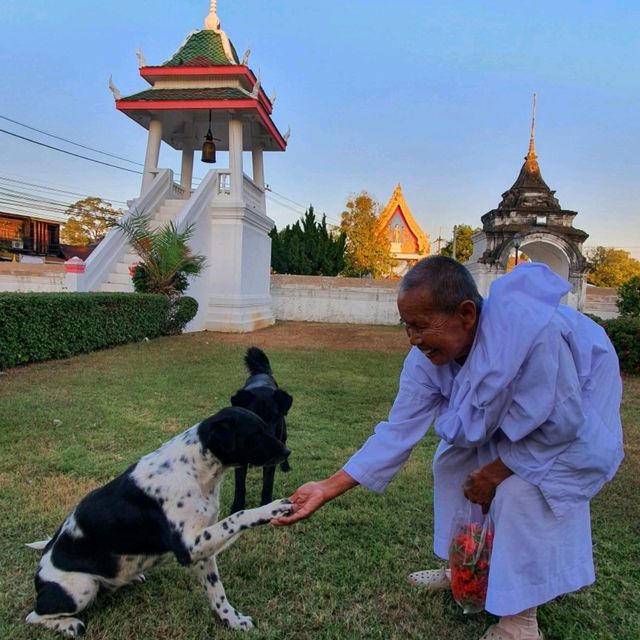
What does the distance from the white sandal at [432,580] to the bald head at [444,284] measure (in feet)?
4.71

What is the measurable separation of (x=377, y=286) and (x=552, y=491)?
2184cm

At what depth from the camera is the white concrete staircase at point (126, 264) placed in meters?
13.8

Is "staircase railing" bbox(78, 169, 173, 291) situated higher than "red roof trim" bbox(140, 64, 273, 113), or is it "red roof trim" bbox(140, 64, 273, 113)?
"red roof trim" bbox(140, 64, 273, 113)

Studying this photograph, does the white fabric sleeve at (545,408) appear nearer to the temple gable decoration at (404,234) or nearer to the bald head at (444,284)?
the bald head at (444,284)

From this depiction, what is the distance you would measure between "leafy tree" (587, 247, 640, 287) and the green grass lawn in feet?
130

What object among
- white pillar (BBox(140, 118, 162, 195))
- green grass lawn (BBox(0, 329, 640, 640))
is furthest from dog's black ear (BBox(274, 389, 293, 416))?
white pillar (BBox(140, 118, 162, 195))

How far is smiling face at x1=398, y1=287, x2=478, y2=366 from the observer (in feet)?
6.42

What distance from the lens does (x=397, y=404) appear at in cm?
245

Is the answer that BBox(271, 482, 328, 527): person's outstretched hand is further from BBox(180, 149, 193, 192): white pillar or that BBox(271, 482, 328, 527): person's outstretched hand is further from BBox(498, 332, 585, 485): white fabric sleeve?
BBox(180, 149, 193, 192): white pillar

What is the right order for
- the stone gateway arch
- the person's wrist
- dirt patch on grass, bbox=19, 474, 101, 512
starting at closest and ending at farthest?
the person's wrist < dirt patch on grass, bbox=19, 474, 101, 512 < the stone gateway arch

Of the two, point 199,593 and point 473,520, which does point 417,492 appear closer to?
point 473,520

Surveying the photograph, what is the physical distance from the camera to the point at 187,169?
19.0m

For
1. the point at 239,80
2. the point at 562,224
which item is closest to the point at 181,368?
the point at 239,80

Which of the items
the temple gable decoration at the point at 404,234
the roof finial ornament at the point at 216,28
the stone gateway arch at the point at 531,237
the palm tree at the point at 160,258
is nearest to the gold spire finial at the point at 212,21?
the roof finial ornament at the point at 216,28
